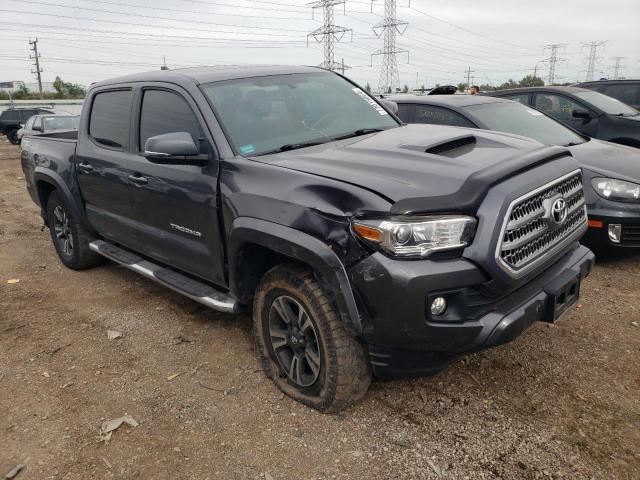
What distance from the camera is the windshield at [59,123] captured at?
17922 mm

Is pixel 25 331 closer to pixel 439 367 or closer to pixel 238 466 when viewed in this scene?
pixel 238 466

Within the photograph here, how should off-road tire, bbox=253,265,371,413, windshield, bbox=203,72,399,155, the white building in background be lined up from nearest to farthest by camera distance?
off-road tire, bbox=253,265,371,413 < windshield, bbox=203,72,399,155 < the white building in background

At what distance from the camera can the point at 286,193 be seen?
275cm

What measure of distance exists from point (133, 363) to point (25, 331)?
1.20 m

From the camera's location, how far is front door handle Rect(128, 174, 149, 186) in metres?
3.81

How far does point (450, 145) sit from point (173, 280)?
211 cm

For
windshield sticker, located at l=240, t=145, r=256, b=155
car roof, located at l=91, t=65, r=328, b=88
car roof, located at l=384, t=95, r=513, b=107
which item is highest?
car roof, located at l=91, t=65, r=328, b=88

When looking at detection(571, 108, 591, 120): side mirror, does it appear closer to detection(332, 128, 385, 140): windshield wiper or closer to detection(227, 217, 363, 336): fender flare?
detection(332, 128, 385, 140): windshield wiper

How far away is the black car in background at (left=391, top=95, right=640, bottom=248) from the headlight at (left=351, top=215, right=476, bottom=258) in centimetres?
293

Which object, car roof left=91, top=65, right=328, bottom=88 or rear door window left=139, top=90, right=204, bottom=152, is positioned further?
car roof left=91, top=65, right=328, bottom=88

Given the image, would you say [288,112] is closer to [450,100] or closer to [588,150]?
[450,100]

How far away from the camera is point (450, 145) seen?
303cm

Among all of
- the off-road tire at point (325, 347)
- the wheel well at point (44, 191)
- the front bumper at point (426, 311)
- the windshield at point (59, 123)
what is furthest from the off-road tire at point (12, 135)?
the front bumper at point (426, 311)

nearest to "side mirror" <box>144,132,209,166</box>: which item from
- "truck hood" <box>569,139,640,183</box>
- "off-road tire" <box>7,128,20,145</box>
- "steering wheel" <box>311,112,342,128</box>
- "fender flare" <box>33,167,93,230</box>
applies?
"steering wheel" <box>311,112,342,128</box>
